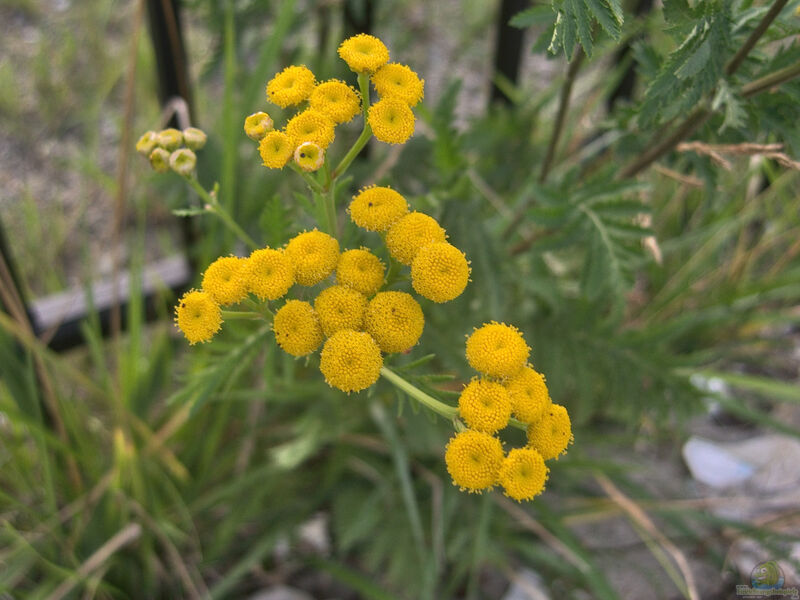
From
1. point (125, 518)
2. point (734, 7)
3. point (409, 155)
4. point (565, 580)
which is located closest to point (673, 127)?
point (734, 7)

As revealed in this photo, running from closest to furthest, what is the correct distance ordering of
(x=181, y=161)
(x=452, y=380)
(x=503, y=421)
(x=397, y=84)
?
(x=503, y=421) < (x=397, y=84) < (x=181, y=161) < (x=452, y=380)

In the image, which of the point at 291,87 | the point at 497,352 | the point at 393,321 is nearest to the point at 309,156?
the point at 291,87

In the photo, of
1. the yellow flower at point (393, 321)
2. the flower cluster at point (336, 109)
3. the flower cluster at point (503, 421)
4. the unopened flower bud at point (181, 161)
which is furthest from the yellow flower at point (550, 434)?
the unopened flower bud at point (181, 161)

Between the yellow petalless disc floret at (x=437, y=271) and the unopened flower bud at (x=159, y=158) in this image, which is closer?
the yellow petalless disc floret at (x=437, y=271)

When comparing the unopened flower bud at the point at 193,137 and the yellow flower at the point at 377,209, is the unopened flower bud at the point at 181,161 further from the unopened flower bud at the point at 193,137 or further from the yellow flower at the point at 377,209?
the yellow flower at the point at 377,209

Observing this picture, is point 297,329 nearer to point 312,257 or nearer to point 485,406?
point 312,257

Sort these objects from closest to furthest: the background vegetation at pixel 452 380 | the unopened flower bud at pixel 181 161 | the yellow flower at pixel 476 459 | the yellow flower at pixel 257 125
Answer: the yellow flower at pixel 476 459
the yellow flower at pixel 257 125
the unopened flower bud at pixel 181 161
the background vegetation at pixel 452 380

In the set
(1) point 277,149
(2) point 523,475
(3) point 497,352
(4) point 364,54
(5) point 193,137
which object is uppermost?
(4) point 364,54
